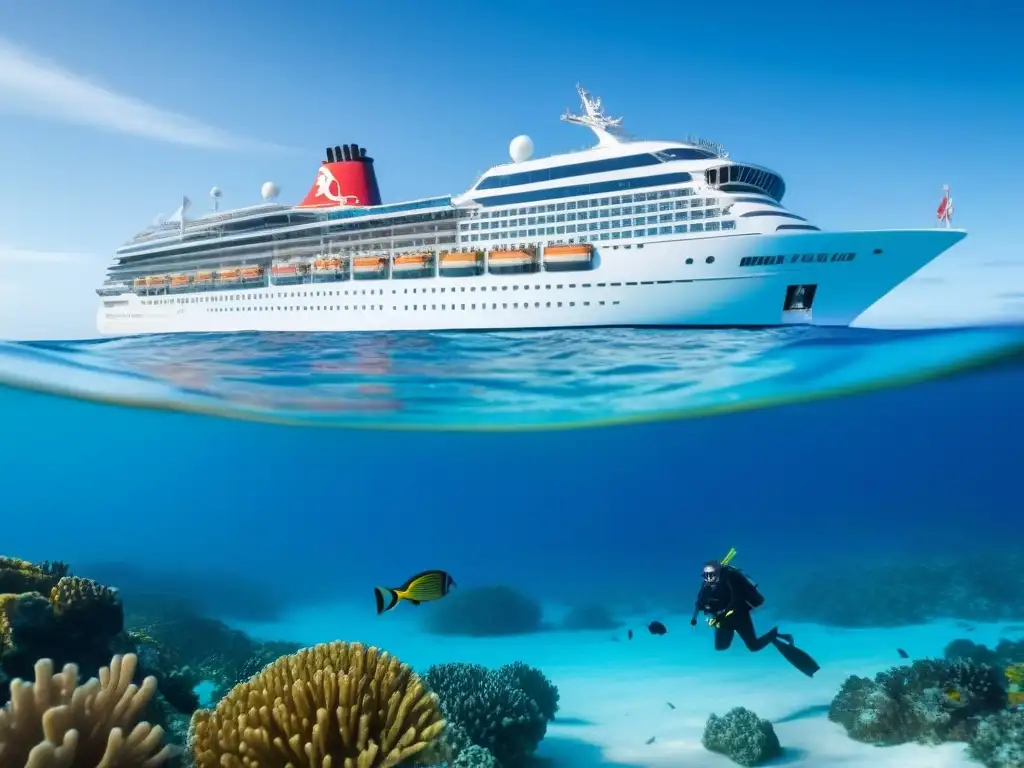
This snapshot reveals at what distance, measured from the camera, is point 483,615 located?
20.4 m

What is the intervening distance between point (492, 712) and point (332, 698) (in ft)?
19.1

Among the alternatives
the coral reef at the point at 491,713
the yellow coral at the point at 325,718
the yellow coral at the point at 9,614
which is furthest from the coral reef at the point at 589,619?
the yellow coral at the point at 325,718

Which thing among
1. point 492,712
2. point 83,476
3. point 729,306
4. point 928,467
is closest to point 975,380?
point 729,306

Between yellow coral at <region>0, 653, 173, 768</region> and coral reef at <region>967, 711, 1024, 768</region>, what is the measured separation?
9269 mm

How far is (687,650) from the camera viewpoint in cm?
1933

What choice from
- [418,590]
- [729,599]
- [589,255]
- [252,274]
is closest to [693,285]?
[589,255]

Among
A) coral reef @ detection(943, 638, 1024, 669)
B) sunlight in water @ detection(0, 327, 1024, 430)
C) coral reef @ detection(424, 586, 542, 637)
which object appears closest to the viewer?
coral reef @ detection(943, 638, 1024, 669)

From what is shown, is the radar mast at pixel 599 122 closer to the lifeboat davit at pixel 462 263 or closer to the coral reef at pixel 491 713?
the lifeboat davit at pixel 462 263

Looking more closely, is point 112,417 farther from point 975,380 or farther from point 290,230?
point 975,380

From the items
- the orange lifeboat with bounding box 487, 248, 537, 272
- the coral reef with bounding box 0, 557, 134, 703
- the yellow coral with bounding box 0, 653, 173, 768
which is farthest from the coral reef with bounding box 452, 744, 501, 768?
the orange lifeboat with bounding box 487, 248, 537, 272

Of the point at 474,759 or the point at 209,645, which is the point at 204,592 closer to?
the point at 209,645

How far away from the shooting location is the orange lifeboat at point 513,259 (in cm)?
2406

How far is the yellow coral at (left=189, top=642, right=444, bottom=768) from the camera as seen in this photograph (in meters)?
3.43

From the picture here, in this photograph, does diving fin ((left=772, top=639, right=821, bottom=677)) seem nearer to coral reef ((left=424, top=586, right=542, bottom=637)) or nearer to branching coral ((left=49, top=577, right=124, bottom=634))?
branching coral ((left=49, top=577, right=124, bottom=634))
